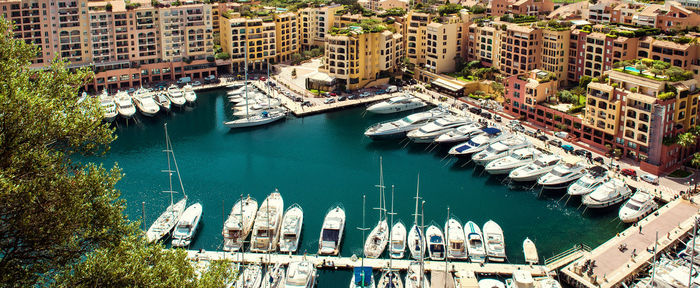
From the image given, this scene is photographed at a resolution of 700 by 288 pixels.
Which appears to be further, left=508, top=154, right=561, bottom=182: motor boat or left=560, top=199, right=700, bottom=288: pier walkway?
left=508, top=154, right=561, bottom=182: motor boat

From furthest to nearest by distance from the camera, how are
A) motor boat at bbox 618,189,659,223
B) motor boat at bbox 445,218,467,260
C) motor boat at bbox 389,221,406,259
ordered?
motor boat at bbox 618,189,659,223 < motor boat at bbox 389,221,406,259 < motor boat at bbox 445,218,467,260

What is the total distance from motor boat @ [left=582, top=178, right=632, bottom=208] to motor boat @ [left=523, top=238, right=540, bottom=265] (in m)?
9.27

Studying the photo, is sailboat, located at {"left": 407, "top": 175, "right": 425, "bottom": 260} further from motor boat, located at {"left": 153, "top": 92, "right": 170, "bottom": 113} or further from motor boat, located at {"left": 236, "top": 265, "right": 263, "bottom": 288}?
motor boat, located at {"left": 153, "top": 92, "right": 170, "bottom": 113}

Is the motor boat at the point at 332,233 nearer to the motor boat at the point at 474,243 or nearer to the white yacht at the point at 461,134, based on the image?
the motor boat at the point at 474,243

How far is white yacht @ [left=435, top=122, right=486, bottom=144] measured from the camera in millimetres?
70312

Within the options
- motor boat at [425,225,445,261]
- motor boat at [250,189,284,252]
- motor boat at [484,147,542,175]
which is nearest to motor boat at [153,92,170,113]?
motor boat at [250,189,284,252]

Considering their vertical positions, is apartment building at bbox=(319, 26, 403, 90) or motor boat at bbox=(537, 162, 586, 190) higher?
apartment building at bbox=(319, 26, 403, 90)

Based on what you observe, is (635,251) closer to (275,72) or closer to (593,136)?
(593,136)

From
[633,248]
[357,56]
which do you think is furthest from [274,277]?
[357,56]

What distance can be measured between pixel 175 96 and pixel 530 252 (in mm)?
54027

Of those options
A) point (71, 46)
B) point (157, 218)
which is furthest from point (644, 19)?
point (71, 46)

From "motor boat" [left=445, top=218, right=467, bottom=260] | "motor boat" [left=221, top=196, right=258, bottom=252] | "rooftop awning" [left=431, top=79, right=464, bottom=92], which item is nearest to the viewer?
"motor boat" [left=445, top=218, right=467, bottom=260]

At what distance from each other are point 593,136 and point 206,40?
54.2 m

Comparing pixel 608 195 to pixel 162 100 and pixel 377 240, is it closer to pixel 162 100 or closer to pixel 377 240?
pixel 377 240
